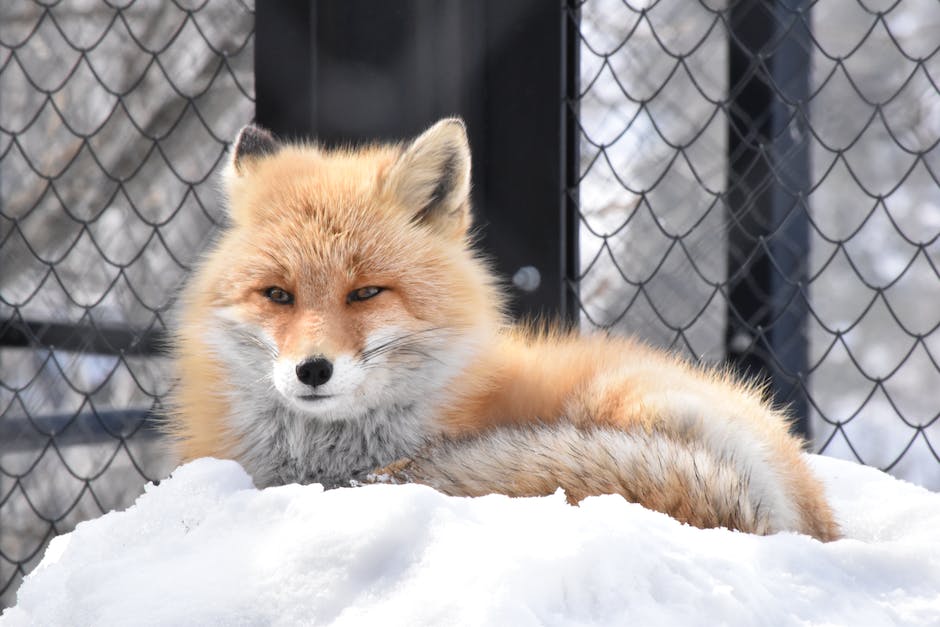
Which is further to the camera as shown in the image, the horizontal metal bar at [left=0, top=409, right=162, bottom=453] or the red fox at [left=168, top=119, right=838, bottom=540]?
the horizontal metal bar at [left=0, top=409, right=162, bottom=453]

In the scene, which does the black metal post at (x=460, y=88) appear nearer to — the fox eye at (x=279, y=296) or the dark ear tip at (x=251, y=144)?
the dark ear tip at (x=251, y=144)

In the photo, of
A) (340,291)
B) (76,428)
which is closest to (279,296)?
(340,291)

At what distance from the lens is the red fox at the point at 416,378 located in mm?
1021

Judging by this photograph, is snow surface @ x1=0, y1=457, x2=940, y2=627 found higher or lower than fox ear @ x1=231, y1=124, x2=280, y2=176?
lower

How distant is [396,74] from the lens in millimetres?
1751

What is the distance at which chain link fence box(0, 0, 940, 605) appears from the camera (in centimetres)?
195

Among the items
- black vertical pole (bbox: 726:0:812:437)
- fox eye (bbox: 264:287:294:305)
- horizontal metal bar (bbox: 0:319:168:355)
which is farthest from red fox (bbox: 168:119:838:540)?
horizontal metal bar (bbox: 0:319:168:355)

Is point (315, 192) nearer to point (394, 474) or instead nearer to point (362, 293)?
point (362, 293)

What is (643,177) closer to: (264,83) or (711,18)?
(711,18)

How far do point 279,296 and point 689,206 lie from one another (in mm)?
1231

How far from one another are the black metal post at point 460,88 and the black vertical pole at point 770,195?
1.27ft

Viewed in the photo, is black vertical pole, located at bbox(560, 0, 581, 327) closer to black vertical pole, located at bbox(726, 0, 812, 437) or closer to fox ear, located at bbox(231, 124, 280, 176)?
black vertical pole, located at bbox(726, 0, 812, 437)

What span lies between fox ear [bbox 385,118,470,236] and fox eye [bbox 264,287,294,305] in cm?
23

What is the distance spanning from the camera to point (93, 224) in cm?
293
